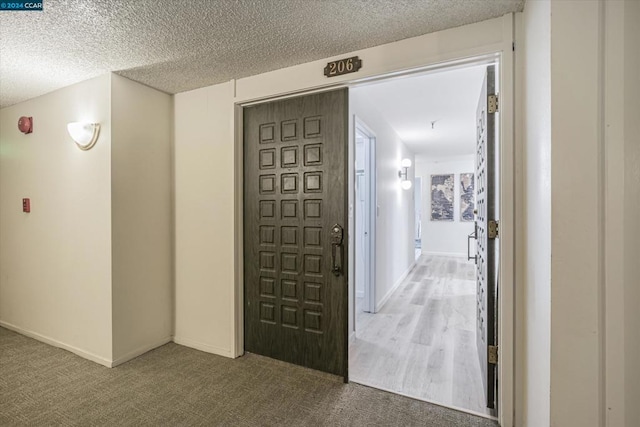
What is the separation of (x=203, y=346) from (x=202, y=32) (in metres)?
2.48

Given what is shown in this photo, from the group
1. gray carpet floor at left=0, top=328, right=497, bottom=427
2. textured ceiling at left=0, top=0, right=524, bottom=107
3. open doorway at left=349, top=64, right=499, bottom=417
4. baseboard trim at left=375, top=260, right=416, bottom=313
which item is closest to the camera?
textured ceiling at left=0, top=0, right=524, bottom=107

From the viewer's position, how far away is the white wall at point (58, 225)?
2.47 metres

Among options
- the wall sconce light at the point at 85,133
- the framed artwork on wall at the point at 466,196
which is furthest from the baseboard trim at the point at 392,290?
the wall sconce light at the point at 85,133

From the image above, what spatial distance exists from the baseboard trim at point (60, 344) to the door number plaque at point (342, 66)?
9.17 feet

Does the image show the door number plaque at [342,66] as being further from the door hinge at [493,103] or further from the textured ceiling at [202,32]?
the door hinge at [493,103]

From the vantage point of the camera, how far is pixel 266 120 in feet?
8.33

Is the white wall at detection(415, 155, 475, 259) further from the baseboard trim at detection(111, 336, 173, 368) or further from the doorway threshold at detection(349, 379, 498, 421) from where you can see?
the baseboard trim at detection(111, 336, 173, 368)

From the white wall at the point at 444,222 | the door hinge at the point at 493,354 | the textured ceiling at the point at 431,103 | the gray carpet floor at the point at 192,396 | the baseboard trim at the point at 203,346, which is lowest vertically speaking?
the gray carpet floor at the point at 192,396

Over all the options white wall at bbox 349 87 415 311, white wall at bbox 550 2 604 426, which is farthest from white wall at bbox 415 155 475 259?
white wall at bbox 550 2 604 426

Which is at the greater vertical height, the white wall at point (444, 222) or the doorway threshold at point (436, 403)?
the white wall at point (444, 222)

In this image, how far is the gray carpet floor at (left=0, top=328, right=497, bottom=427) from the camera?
1825 millimetres

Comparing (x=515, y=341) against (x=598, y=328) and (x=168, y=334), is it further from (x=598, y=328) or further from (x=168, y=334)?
(x=168, y=334)

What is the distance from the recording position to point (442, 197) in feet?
27.2

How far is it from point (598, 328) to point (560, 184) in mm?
514
